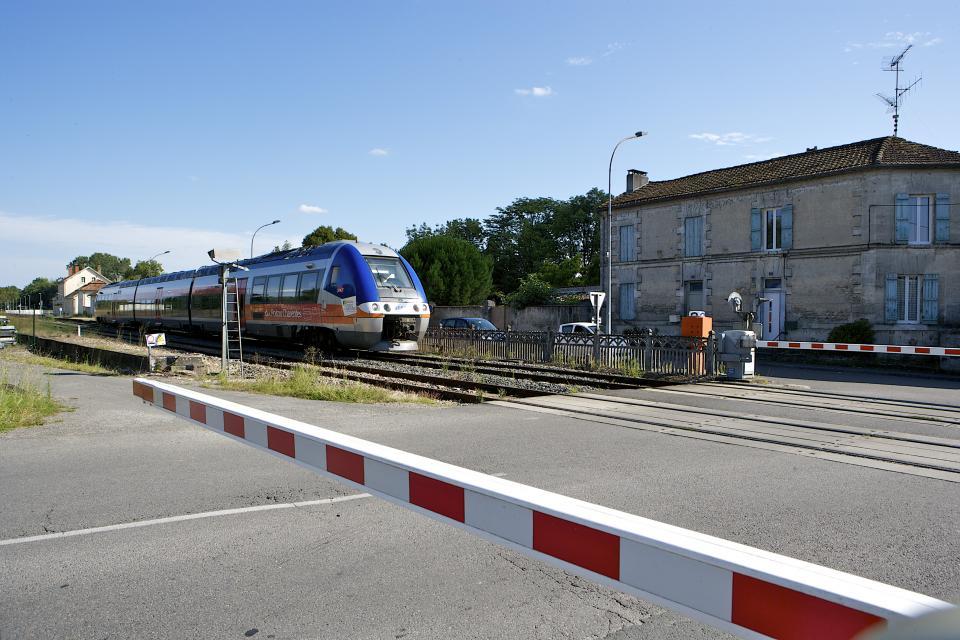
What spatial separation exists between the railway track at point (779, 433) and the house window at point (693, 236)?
22.9 metres

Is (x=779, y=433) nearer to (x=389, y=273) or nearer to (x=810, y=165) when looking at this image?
(x=389, y=273)

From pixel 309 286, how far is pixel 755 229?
2036 centimetres

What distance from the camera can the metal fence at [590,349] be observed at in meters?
16.0

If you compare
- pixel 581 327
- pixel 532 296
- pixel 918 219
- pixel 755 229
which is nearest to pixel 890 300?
pixel 918 219

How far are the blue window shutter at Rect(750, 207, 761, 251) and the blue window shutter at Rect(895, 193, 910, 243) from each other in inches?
216

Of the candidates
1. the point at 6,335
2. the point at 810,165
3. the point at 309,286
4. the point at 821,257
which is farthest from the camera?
the point at 810,165

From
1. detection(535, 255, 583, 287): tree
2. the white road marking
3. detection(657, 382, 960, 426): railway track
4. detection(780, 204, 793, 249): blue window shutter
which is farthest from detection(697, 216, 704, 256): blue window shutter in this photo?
detection(535, 255, 583, 287): tree

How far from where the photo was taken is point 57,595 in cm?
367

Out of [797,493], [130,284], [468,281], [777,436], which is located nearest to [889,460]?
[777,436]

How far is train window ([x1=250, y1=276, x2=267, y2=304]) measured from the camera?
75.4 ft

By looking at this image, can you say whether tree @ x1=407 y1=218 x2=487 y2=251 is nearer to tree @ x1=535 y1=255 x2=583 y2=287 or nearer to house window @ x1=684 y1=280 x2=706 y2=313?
tree @ x1=535 y1=255 x2=583 y2=287

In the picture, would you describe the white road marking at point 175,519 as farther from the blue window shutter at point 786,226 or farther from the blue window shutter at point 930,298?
the blue window shutter at point 786,226

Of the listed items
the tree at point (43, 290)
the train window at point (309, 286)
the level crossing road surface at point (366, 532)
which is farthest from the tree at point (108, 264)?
the level crossing road surface at point (366, 532)

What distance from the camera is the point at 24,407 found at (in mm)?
9305
